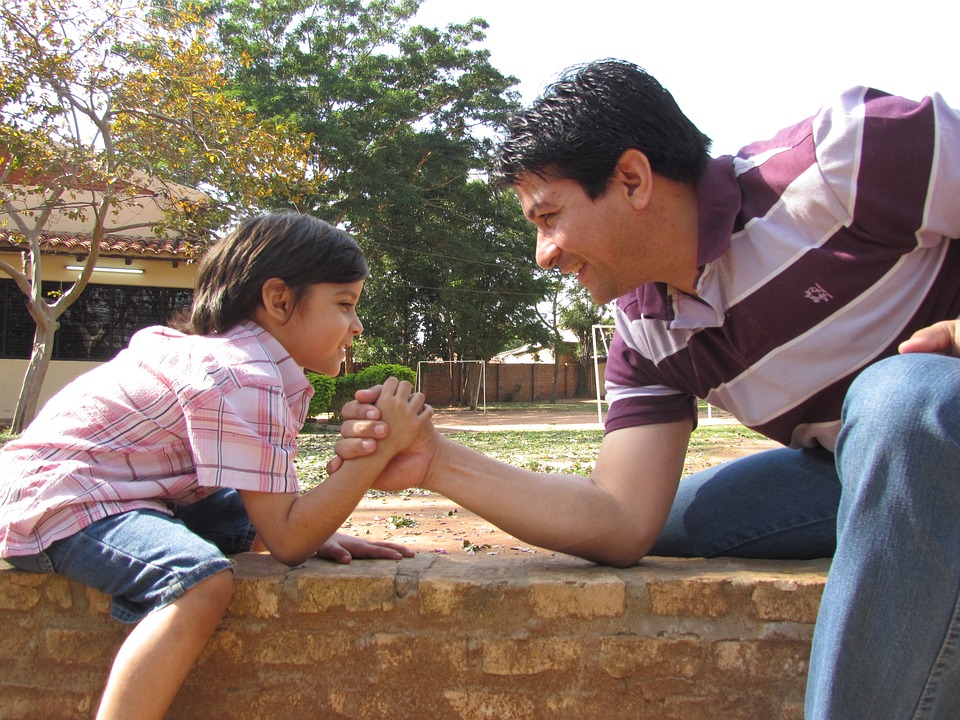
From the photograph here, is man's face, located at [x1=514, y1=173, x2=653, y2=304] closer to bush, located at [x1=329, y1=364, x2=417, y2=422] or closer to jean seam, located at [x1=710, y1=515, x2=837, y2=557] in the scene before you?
jean seam, located at [x1=710, y1=515, x2=837, y2=557]

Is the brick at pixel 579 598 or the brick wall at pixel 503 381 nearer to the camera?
the brick at pixel 579 598

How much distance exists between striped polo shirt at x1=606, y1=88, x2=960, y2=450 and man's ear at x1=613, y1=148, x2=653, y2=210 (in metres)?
0.13

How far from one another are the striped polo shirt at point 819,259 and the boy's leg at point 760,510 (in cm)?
12

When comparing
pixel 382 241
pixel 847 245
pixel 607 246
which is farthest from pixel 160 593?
pixel 382 241

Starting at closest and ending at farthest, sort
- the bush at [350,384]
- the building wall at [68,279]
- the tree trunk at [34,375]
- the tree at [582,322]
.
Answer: the tree trunk at [34,375]
the building wall at [68,279]
the bush at [350,384]
the tree at [582,322]

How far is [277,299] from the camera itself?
2148mm

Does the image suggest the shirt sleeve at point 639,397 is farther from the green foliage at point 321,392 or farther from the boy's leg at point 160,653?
the green foliage at point 321,392

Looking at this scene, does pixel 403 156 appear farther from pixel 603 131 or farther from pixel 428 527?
pixel 603 131

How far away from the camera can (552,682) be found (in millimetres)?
1910

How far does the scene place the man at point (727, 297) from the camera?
1603mm

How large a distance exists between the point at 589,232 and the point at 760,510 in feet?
2.74

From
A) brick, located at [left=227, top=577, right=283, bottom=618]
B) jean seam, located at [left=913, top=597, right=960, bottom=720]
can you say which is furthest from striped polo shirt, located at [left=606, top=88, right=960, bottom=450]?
brick, located at [left=227, top=577, right=283, bottom=618]

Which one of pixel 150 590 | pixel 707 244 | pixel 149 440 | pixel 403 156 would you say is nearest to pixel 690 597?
pixel 707 244

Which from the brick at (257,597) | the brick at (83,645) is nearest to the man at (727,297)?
the brick at (257,597)
